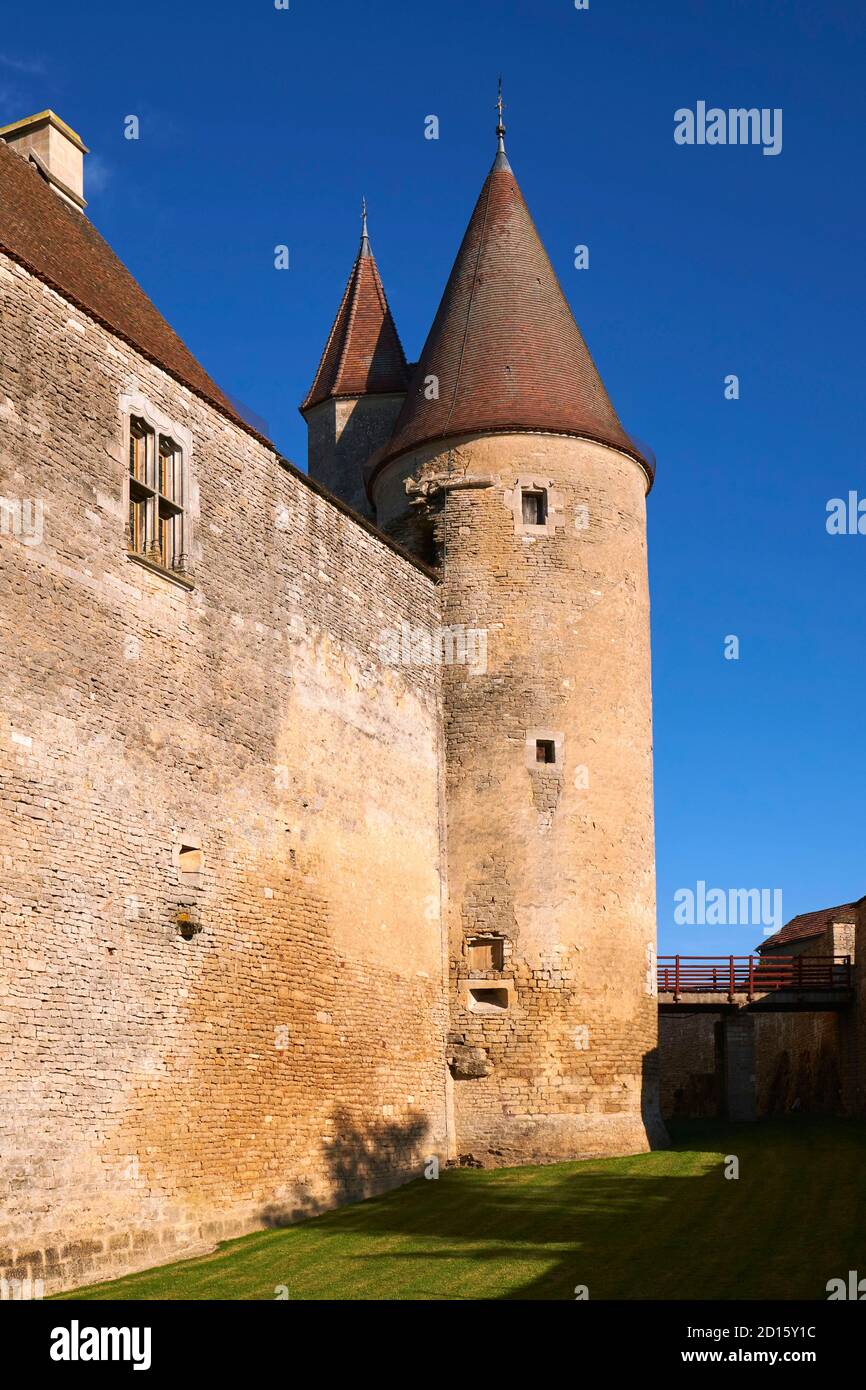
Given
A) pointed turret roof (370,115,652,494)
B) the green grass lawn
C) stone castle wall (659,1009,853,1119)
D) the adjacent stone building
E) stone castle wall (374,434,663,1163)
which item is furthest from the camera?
stone castle wall (659,1009,853,1119)

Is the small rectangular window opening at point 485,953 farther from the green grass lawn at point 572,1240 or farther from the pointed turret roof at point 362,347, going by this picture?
the pointed turret roof at point 362,347

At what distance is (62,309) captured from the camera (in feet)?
45.9

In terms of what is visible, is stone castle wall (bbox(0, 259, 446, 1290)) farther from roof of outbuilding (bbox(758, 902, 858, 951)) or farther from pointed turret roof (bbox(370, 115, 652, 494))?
roof of outbuilding (bbox(758, 902, 858, 951))

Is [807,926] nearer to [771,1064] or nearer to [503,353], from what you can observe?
[771,1064]

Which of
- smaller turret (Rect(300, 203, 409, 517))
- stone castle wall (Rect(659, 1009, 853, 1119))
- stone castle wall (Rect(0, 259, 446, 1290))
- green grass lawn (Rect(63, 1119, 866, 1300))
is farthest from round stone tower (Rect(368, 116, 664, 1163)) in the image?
stone castle wall (Rect(659, 1009, 853, 1119))

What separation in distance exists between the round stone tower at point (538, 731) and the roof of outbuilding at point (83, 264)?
406 centimetres

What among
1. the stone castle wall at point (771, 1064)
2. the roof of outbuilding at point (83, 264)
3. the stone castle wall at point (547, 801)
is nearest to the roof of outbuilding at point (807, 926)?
the stone castle wall at point (771, 1064)

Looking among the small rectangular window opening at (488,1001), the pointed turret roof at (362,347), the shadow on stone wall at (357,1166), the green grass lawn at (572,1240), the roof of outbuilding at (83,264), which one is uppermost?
the pointed turret roof at (362,347)

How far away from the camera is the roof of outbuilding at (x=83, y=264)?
16.3 meters

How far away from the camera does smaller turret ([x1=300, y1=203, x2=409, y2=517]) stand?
2636 centimetres

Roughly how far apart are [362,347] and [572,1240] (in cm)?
1712

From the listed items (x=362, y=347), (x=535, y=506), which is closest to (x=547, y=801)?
(x=535, y=506)
